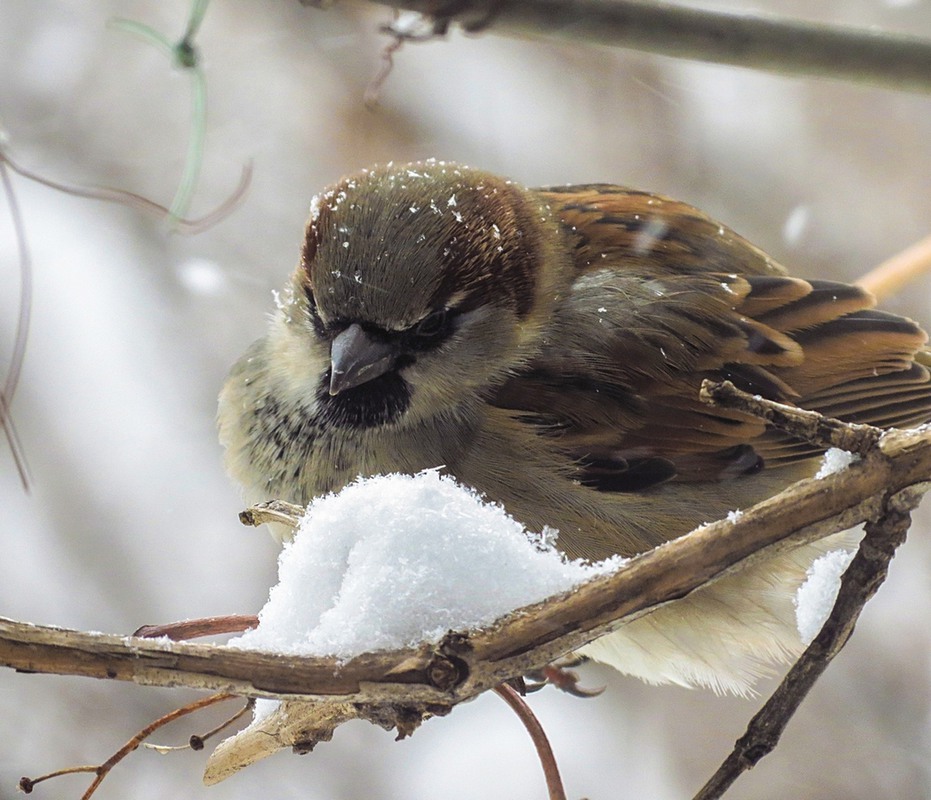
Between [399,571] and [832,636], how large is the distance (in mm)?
424

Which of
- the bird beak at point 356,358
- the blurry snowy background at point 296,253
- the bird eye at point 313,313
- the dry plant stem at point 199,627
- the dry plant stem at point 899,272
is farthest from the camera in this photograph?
the blurry snowy background at point 296,253

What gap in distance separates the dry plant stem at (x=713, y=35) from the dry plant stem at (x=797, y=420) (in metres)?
0.98

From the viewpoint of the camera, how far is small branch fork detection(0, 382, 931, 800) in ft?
2.85

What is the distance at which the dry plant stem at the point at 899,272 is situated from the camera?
6.89 feet

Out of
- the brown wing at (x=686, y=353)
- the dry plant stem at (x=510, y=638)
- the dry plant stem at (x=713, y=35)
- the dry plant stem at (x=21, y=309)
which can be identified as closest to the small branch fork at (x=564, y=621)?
the dry plant stem at (x=510, y=638)

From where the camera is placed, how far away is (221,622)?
112cm

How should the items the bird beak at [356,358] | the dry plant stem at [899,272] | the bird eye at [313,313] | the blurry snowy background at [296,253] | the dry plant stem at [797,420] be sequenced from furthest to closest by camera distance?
the blurry snowy background at [296,253] < the dry plant stem at [899,272] < the bird eye at [313,313] < the bird beak at [356,358] < the dry plant stem at [797,420]

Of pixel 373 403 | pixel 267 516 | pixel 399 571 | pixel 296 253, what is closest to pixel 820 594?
pixel 399 571

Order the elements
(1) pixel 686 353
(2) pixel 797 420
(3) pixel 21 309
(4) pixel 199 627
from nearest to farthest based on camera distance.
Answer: (2) pixel 797 420 < (4) pixel 199 627 < (1) pixel 686 353 < (3) pixel 21 309

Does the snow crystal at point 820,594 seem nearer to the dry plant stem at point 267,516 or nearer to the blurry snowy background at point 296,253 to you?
the dry plant stem at point 267,516

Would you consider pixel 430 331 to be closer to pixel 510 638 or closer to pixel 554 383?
pixel 554 383

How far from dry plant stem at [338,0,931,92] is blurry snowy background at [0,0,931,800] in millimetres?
1096

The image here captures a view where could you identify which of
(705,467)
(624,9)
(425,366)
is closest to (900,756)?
(705,467)

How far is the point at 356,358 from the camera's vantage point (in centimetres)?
153
